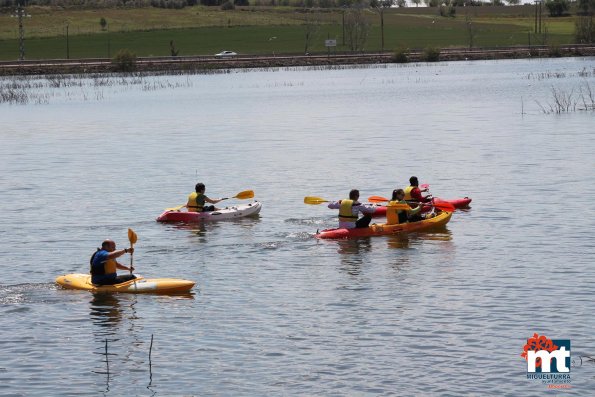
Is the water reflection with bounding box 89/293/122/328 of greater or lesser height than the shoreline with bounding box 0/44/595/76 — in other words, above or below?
below

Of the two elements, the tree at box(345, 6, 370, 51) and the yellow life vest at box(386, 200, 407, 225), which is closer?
the yellow life vest at box(386, 200, 407, 225)

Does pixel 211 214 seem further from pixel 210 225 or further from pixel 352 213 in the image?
pixel 352 213

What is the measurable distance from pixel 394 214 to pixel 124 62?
378 feet

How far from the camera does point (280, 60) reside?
513 feet

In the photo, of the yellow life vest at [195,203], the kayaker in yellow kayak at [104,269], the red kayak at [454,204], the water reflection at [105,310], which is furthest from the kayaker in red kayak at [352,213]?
the water reflection at [105,310]

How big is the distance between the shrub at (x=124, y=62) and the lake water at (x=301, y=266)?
7459cm

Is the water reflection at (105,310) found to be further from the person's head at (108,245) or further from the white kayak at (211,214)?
the white kayak at (211,214)

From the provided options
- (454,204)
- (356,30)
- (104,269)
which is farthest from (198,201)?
(356,30)

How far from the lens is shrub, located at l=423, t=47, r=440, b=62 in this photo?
154875mm

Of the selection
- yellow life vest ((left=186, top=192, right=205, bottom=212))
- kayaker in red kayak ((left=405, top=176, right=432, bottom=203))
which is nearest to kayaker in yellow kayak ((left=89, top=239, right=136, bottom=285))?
yellow life vest ((left=186, top=192, right=205, bottom=212))

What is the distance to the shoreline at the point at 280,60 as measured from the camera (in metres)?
144

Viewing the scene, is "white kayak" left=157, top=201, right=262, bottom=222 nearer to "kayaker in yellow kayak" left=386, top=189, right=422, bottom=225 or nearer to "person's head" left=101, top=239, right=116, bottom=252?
"kayaker in yellow kayak" left=386, top=189, right=422, bottom=225

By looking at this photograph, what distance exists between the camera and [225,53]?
166m

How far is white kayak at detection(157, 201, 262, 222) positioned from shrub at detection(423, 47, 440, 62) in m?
121
